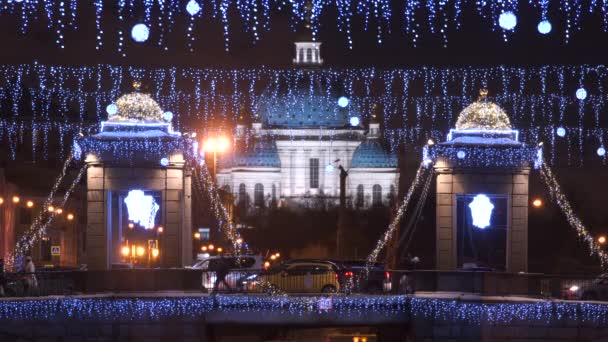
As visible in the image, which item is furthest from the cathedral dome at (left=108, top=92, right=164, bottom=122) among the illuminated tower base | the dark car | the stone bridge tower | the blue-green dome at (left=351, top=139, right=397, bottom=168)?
the blue-green dome at (left=351, top=139, right=397, bottom=168)

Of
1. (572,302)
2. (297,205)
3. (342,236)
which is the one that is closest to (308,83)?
(297,205)

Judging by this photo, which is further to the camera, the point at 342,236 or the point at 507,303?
the point at 342,236

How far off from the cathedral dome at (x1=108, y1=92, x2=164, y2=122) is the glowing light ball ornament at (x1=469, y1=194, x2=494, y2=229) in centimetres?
1157

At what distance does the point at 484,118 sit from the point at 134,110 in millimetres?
12249

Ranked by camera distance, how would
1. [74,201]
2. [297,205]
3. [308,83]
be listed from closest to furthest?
1. [74,201]
2. [297,205]
3. [308,83]

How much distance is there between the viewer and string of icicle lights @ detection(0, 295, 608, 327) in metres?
34.9

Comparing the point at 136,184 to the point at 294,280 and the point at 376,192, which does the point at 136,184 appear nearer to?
the point at 294,280

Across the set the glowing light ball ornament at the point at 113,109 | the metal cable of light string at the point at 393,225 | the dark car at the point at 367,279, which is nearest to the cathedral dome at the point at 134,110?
the glowing light ball ornament at the point at 113,109

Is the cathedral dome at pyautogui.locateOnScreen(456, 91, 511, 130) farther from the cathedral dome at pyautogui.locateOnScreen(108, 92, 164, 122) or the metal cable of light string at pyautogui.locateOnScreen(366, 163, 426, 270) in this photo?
the cathedral dome at pyautogui.locateOnScreen(108, 92, 164, 122)

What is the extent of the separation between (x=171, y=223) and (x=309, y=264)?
17.0ft

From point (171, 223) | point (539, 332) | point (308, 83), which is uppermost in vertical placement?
point (308, 83)

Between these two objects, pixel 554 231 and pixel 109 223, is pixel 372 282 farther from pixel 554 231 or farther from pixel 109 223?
pixel 554 231

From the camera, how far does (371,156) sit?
7751 inches

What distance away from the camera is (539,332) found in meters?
35.1
